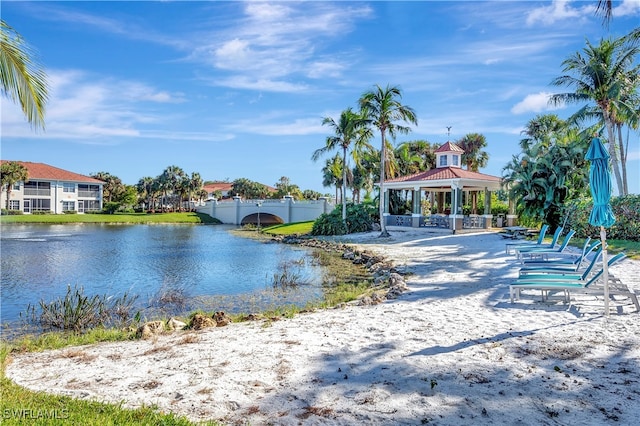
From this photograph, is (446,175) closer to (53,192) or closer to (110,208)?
(110,208)

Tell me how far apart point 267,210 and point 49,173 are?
39.0m

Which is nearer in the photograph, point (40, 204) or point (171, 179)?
point (40, 204)

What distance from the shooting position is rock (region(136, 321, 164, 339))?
762 centimetres

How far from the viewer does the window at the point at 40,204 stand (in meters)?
68.8

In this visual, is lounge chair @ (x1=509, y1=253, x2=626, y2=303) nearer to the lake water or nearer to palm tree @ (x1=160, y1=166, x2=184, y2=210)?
the lake water

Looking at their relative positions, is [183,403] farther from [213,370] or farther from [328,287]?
[328,287]

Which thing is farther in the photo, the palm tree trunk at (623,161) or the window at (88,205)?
the window at (88,205)

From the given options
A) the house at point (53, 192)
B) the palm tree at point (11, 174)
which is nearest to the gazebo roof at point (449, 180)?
the palm tree at point (11, 174)

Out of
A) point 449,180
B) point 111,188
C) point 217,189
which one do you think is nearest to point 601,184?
point 449,180

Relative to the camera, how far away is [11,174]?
60.1 m

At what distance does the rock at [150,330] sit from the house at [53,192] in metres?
69.4

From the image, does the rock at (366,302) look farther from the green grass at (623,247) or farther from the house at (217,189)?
the house at (217,189)

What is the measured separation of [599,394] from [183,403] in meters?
4.41

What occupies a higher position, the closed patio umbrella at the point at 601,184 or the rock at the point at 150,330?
the closed patio umbrella at the point at 601,184
